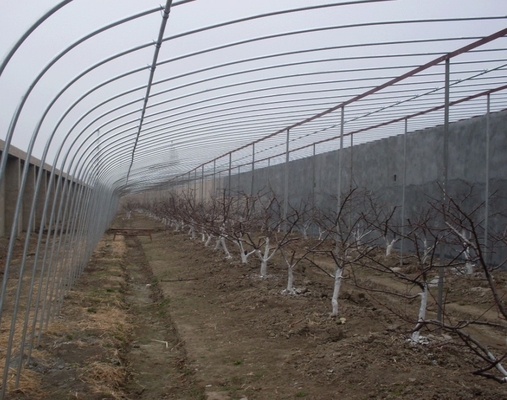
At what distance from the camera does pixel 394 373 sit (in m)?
5.29

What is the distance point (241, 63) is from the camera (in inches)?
345

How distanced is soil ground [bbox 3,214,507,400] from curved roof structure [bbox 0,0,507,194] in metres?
2.48

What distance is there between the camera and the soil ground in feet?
17.4

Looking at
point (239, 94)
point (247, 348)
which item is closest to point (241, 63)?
point (239, 94)

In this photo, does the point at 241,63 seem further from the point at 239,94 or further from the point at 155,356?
the point at 155,356

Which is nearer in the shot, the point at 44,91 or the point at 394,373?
the point at 394,373

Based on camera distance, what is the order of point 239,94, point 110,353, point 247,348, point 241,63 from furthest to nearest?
1. point 239,94
2. point 241,63
3. point 247,348
4. point 110,353

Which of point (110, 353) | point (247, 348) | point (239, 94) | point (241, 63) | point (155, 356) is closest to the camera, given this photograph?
point (110, 353)

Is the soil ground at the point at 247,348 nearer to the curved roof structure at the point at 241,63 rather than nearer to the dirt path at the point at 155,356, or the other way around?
the dirt path at the point at 155,356

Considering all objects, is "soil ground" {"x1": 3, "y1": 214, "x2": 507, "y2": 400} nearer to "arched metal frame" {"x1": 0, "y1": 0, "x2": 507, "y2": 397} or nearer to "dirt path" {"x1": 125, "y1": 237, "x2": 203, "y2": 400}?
"dirt path" {"x1": 125, "y1": 237, "x2": 203, "y2": 400}

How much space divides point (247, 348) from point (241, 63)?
4529mm

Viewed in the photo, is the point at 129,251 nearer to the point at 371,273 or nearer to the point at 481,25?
the point at 371,273

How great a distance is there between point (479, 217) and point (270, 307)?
743 centimetres

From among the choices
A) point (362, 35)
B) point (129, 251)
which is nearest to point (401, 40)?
point (362, 35)
